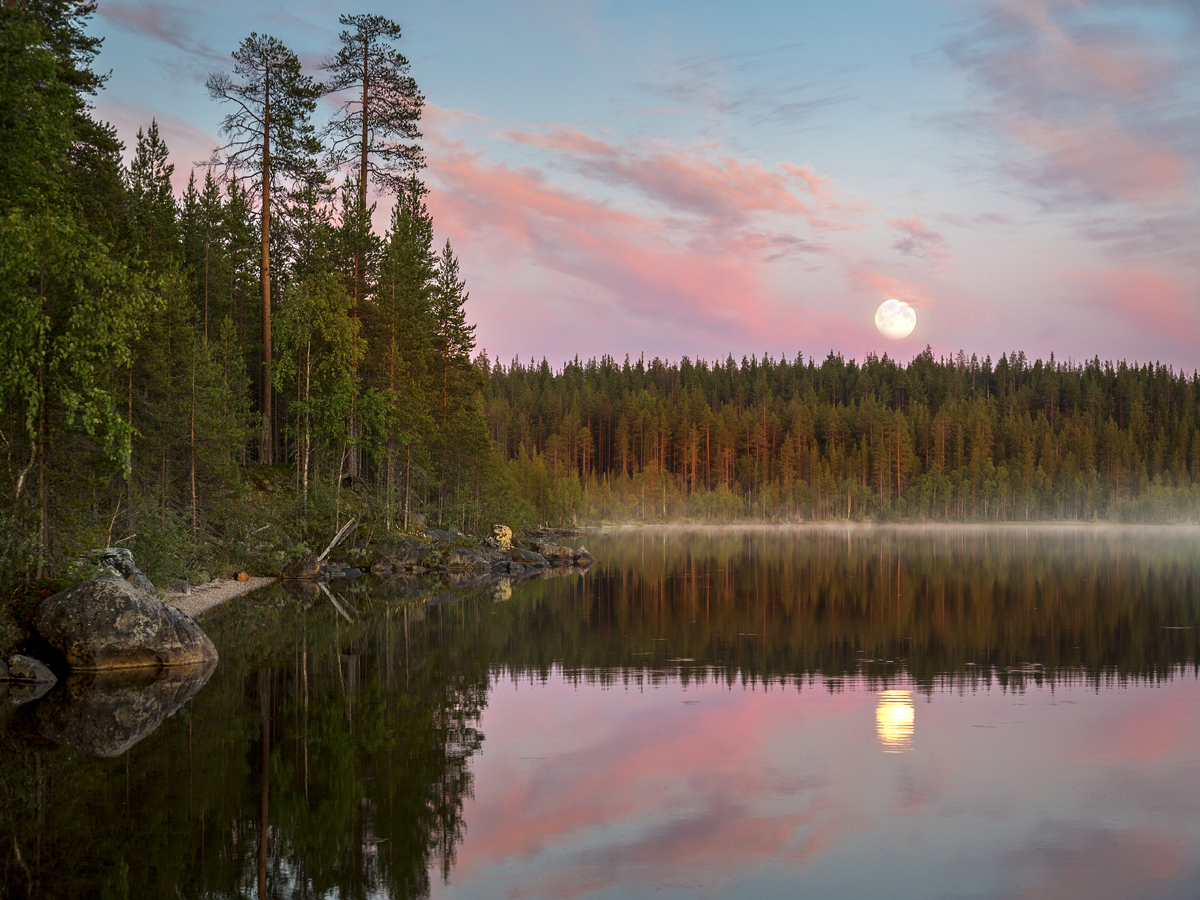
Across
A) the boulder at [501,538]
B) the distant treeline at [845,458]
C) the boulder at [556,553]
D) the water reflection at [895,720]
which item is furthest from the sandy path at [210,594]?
the distant treeline at [845,458]

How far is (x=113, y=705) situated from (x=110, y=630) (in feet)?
11.7

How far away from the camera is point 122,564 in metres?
23.7

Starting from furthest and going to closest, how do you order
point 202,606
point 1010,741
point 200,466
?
point 200,466 → point 202,606 → point 1010,741

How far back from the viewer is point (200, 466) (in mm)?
36719

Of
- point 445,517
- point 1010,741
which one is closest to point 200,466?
point 445,517

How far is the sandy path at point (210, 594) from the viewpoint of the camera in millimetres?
28375

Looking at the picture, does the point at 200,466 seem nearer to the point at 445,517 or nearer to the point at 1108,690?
the point at 445,517

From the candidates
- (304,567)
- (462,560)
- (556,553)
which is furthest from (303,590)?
(556,553)

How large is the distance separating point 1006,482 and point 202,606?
146 meters

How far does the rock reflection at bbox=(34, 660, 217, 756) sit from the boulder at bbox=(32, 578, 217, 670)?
0.30m

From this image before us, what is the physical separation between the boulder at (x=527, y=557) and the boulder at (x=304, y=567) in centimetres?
1355

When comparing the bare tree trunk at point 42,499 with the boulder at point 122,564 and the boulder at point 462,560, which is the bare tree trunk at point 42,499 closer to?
the boulder at point 122,564

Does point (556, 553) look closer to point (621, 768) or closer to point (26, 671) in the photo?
point (26, 671)

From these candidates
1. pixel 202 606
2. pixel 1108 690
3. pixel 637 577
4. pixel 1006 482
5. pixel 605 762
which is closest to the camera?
pixel 605 762
